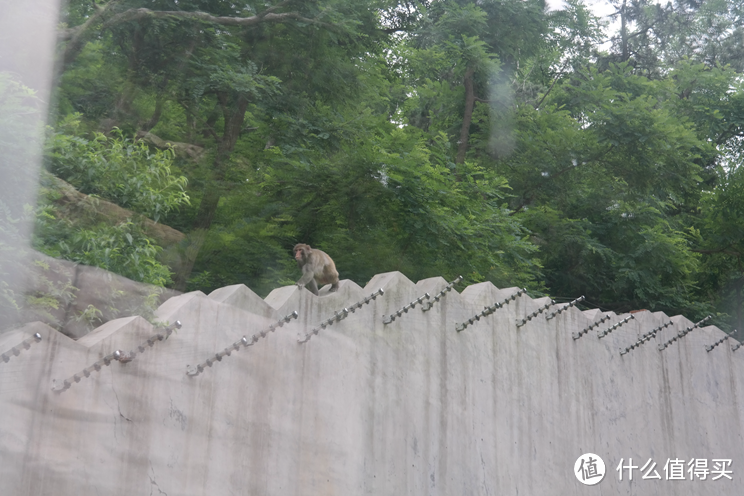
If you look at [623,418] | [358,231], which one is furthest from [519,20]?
[623,418]

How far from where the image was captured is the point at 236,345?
14.6ft

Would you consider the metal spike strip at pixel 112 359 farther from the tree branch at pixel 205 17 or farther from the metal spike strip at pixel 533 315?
the tree branch at pixel 205 17

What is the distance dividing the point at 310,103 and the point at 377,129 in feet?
3.25

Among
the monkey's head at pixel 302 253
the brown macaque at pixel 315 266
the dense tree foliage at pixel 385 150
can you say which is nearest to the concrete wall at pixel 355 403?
the brown macaque at pixel 315 266

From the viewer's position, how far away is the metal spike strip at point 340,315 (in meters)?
4.94

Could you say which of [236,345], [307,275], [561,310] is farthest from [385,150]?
[236,345]

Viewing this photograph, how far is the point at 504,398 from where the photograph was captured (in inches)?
244

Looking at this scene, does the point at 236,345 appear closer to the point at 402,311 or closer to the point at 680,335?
the point at 402,311

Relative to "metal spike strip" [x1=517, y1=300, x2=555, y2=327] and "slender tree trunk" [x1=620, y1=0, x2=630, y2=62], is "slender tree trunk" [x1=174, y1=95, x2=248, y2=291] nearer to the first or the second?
"metal spike strip" [x1=517, y1=300, x2=555, y2=327]

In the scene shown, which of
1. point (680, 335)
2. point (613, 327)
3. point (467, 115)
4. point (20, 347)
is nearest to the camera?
point (20, 347)

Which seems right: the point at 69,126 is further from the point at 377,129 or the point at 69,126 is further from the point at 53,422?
the point at 377,129

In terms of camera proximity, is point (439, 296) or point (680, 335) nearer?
→ point (439, 296)

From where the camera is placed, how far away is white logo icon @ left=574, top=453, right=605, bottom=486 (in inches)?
263

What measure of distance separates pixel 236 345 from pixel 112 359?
0.80 meters
